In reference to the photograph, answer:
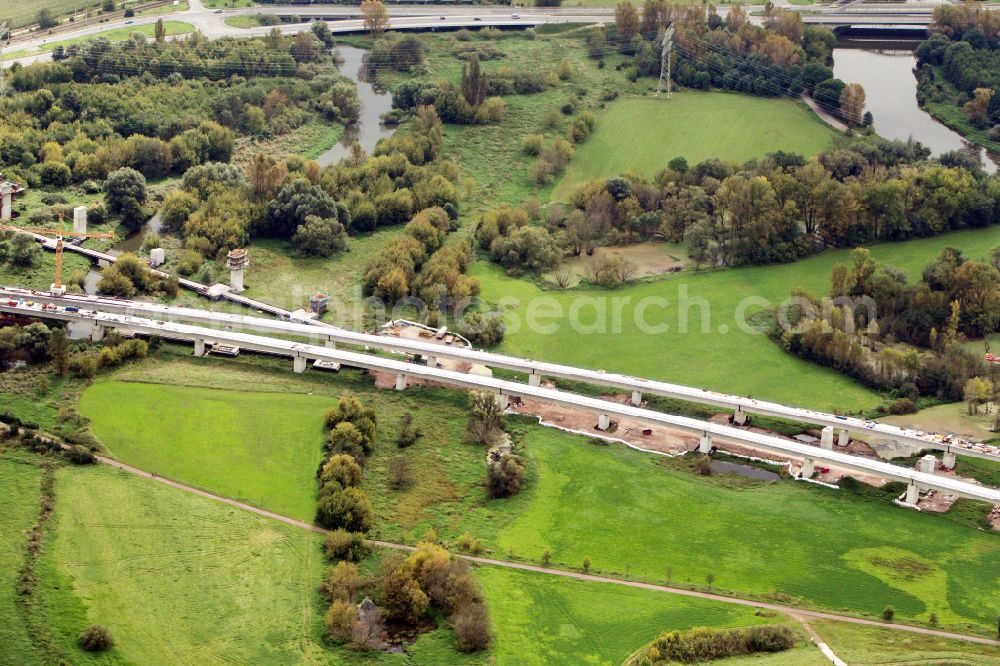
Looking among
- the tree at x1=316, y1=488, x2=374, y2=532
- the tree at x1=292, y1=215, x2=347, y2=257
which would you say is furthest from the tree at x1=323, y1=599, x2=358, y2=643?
the tree at x1=292, y1=215, x2=347, y2=257

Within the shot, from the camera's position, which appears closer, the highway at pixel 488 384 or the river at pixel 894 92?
the highway at pixel 488 384

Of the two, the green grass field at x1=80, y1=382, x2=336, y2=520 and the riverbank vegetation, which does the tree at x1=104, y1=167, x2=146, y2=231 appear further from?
the riverbank vegetation

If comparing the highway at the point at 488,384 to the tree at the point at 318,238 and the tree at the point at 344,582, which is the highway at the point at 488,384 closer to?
the tree at the point at 318,238

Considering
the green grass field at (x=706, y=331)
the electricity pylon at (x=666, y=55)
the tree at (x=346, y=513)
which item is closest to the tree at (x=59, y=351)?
the tree at (x=346, y=513)

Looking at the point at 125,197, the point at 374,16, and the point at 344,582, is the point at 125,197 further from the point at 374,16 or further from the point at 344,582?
the point at 374,16

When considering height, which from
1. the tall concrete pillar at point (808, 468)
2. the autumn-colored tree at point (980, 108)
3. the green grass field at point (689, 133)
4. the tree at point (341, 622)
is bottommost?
the tree at point (341, 622)

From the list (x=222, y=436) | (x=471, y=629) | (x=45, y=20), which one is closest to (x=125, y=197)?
(x=222, y=436)
